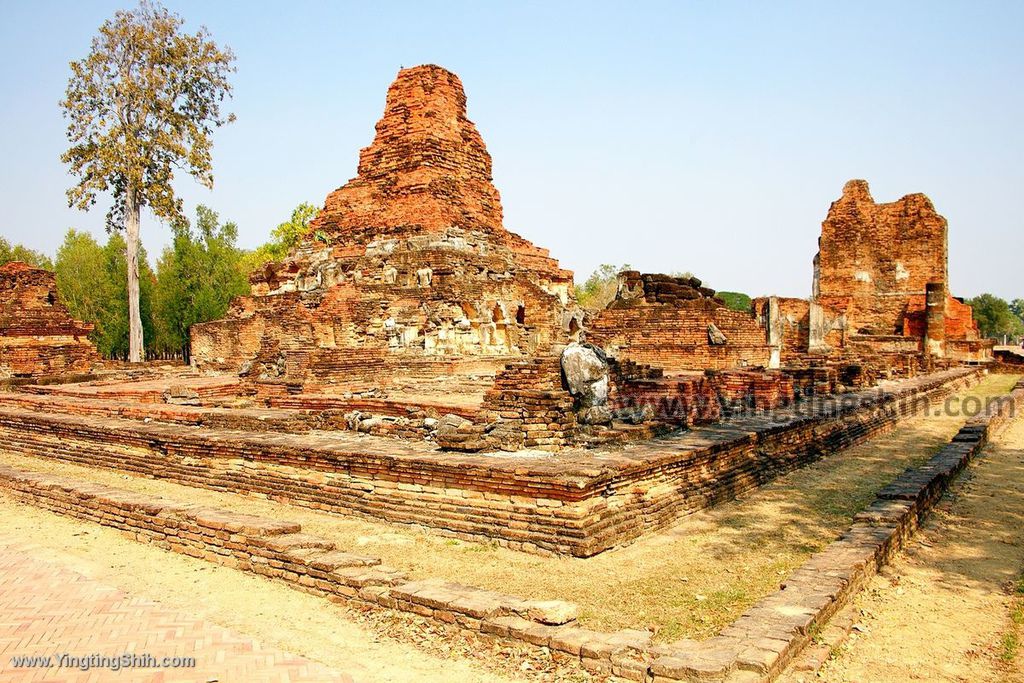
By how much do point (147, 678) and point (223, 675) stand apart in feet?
0.98

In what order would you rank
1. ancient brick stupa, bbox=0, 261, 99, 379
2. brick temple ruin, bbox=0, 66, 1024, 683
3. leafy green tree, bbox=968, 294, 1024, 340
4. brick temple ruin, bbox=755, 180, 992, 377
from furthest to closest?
leafy green tree, bbox=968, 294, 1024, 340 → brick temple ruin, bbox=755, 180, 992, 377 → ancient brick stupa, bbox=0, 261, 99, 379 → brick temple ruin, bbox=0, 66, 1024, 683

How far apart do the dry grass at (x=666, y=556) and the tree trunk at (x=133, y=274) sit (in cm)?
1625

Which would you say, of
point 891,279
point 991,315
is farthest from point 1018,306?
point 891,279

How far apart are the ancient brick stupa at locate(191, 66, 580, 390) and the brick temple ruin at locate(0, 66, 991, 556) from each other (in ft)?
0.17

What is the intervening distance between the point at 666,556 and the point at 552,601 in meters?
1.51

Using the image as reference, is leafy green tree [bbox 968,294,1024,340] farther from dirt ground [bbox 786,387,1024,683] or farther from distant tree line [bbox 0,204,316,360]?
dirt ground [bbox 786,387,1024,683]

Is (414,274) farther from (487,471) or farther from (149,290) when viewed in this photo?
(149,290)

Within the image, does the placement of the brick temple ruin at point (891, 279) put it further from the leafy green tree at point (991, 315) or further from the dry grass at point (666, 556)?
the leafy green tree at point (991, 315)

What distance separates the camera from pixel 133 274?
74.5ft

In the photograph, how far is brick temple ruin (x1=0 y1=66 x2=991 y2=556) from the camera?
6074 millimetres

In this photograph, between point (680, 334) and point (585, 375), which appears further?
point (680, 334)

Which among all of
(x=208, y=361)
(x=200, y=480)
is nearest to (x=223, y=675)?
(x=200, y=480)

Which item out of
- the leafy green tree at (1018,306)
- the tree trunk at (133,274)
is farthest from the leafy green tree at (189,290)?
the leafy green tree at (1018,306)

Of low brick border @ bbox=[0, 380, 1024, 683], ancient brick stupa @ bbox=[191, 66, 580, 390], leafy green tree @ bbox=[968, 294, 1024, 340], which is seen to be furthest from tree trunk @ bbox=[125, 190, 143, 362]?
leafy green tree @ bbox=[968, 294, 1024, 340]
